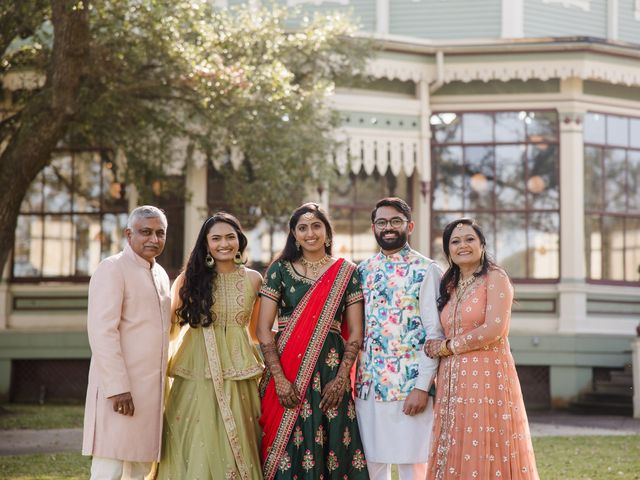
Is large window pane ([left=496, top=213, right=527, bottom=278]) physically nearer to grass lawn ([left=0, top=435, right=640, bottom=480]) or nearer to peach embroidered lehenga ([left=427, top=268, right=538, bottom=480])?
grass lawn ([left=0, top=435, right=640, bottom=480])

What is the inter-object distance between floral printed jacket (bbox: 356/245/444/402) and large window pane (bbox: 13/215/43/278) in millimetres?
10466

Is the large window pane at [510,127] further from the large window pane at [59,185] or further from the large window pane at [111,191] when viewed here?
the large window pane at [59,185]

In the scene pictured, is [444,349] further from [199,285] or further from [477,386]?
[199,285]

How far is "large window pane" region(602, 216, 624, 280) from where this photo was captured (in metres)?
16.0

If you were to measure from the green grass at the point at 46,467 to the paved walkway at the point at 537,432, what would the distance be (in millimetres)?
486

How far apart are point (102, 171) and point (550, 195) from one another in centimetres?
668

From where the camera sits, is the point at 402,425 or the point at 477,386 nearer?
the point at 477,386

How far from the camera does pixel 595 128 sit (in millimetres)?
16062

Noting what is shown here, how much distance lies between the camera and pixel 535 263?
15.8 meters

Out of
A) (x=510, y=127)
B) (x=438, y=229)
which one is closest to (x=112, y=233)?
(x=438, y=229)

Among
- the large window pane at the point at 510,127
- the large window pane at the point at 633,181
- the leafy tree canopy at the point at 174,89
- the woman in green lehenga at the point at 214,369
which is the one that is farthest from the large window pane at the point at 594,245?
the woman in green lehenga at the point at 214,369

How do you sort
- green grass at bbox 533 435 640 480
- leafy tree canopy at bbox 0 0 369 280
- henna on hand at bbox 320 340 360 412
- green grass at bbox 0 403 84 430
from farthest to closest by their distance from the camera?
green grass at bbox 0 403 84 430
leafy tree canopy at bbox 0 0 369 280
green grass at bbox 533 435 640 480
henna on hand at bbox 320 340 360 412

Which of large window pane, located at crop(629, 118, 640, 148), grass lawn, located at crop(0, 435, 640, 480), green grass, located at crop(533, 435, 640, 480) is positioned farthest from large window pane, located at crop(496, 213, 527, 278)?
grass lawn, located at crop(0, 435, 640, 480)

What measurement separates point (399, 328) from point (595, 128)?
34.7 feet
